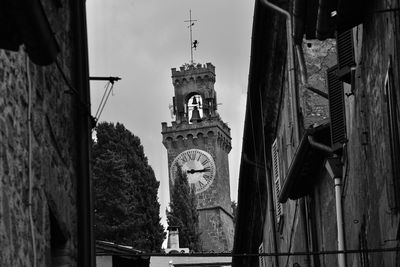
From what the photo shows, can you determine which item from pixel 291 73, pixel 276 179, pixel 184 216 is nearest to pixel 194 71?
pixel 184 216

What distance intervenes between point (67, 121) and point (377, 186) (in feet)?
10.4

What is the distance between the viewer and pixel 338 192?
16.4 meters

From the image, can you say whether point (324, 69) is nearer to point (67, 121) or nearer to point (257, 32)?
point (257, 32)

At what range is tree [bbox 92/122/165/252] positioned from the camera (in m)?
77.9

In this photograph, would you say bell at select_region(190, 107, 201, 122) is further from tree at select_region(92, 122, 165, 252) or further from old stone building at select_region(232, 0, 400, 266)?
old stone building at select_region(232, 0, 400, 266)

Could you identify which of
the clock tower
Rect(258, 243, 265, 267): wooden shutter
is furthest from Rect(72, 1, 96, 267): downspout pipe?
the clock tower

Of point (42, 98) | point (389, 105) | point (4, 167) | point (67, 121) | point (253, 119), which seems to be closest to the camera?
point (4, 167)

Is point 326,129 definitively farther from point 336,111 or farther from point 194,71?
point 194,71

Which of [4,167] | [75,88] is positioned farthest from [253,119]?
[4,167]

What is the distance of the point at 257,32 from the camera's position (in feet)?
70.8

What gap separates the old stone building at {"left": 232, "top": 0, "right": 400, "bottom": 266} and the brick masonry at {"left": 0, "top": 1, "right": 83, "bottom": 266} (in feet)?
7.35

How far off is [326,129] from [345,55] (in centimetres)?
238

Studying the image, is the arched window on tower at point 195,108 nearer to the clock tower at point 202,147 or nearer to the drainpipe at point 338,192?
the clock tower at point 202,147

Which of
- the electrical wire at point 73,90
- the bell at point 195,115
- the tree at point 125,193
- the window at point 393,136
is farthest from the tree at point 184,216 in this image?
the window at point 393,136
